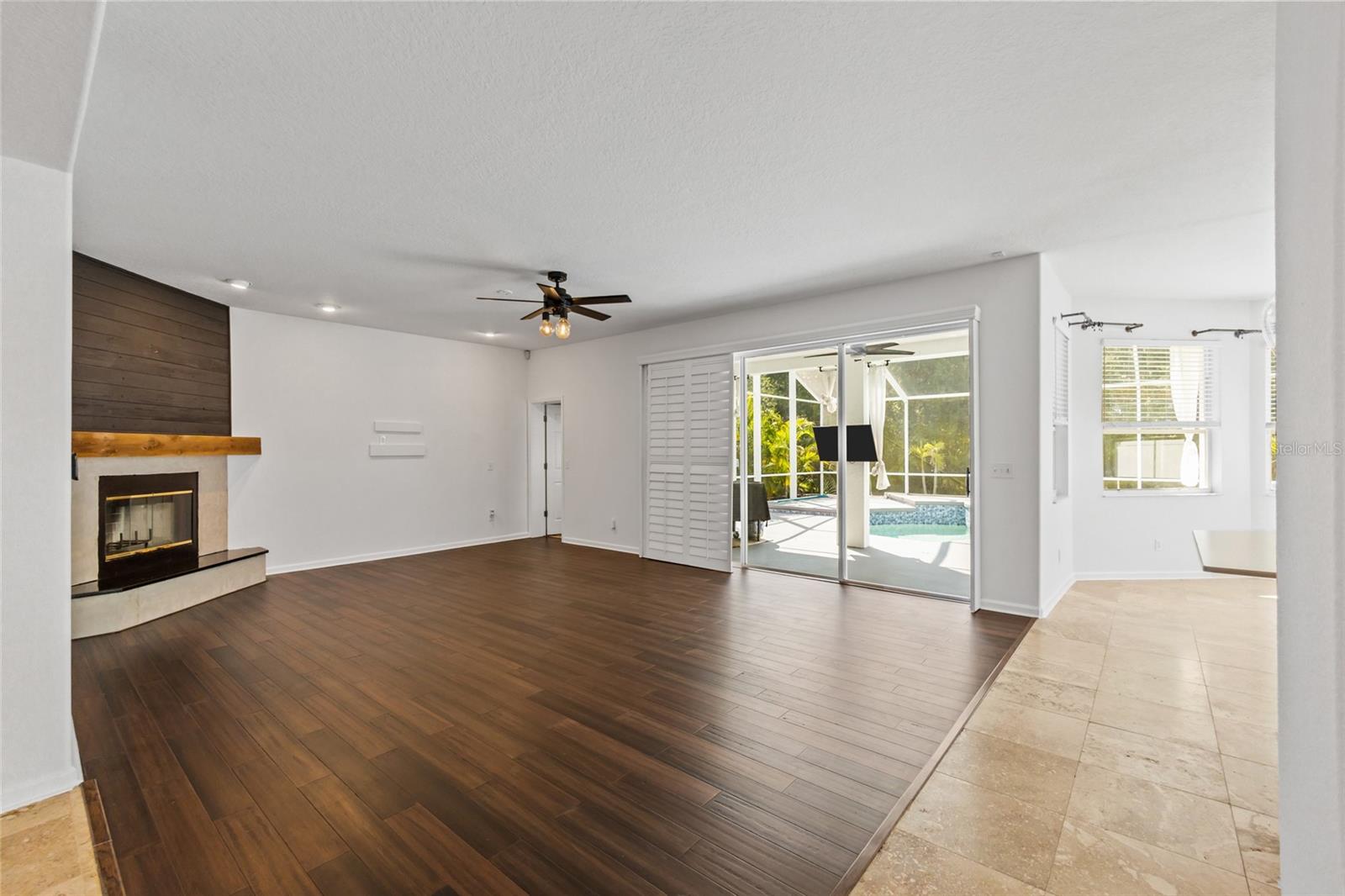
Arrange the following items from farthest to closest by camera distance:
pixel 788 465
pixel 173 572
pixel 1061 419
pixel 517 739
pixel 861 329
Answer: pixel 788 465, pixel 861 329, pixel 1061 419, pixel 173 572, pixel 517 739

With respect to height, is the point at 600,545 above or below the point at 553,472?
below

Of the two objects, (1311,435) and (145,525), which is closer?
(1311,435)

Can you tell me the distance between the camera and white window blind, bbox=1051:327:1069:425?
15.6 feet

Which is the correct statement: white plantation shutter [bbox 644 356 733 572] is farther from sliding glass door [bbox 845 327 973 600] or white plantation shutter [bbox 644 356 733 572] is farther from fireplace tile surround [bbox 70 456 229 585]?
fireplace tile surround [bbox 70 456 229 585]

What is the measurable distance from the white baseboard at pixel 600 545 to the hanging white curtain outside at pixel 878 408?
9.93 ft

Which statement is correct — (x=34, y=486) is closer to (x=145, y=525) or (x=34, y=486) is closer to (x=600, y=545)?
(x=145, y=525)

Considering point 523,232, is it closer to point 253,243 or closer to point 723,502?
point 253,243

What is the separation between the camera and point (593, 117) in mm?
2455

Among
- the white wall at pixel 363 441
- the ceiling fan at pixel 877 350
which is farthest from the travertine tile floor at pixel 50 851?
the ceiling fan at pixel 877 350

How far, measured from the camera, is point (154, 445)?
15.0 feet

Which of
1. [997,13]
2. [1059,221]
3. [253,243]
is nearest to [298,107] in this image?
[253,243]

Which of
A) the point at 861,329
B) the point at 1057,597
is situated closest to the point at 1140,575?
the point at 1057,597

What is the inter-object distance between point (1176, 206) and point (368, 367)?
738 centimetres

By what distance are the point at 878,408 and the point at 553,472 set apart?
4.97m
